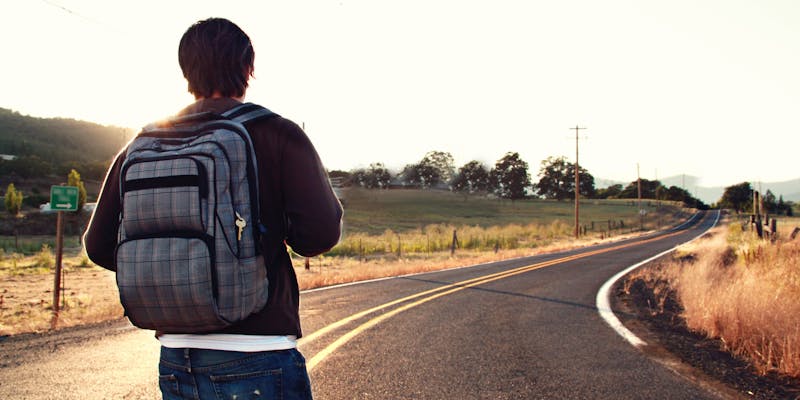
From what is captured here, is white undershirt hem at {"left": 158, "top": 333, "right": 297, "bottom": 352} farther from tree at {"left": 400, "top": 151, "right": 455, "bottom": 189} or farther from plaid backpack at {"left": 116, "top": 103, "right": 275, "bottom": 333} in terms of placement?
tree at {"left": 400, "top": 151, "right": 455, "bottom": 189}

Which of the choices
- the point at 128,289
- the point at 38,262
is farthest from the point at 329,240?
the point at 38,262

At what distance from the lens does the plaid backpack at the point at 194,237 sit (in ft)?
5.38

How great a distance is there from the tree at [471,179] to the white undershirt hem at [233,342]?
133 metres

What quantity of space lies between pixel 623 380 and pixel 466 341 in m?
1.91

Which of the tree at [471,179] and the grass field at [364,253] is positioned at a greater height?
the tree at [471,179]

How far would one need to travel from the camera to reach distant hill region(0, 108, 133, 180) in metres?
69.3

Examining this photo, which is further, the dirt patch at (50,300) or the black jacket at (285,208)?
the dirt patch at (50,300)

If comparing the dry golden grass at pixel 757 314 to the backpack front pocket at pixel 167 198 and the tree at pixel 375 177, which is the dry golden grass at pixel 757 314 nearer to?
the backpack front pocket at pixel 167 198

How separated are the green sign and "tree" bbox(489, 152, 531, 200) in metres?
122

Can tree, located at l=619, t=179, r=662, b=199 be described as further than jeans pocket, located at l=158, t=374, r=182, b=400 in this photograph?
Yes

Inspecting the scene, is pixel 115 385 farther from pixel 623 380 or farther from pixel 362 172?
pixel 362 172

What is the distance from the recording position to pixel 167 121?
6.10ft

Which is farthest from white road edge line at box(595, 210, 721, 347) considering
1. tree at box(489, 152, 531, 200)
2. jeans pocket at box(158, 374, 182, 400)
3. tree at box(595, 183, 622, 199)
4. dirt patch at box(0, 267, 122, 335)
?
tree at box(595, 183, 622, 199)

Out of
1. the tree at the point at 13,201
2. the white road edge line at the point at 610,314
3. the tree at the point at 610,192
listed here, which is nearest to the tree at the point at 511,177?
the tree at the point at 610,192
